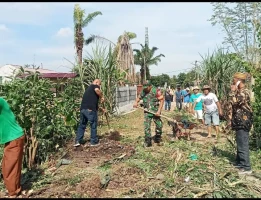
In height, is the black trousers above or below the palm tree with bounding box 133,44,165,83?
below

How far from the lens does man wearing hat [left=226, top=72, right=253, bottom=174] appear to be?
5.24 metres

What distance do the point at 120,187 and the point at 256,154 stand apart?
10.6 feet

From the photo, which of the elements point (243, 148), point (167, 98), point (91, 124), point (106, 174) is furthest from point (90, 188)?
point (167, 98)

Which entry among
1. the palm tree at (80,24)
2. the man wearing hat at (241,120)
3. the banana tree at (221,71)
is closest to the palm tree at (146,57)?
the palm tree at (80,24)

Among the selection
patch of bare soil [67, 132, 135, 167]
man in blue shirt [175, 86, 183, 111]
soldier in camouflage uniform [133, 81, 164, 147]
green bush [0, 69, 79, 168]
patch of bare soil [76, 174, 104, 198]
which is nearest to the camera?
patch of bare soil [76, 174, 104, 198]

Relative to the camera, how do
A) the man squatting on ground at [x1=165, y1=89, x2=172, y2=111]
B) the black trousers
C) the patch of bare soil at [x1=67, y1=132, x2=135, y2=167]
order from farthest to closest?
1. the man squatting on ground at [x1=165, y1=89, x2=172, y2=111]
2. the patch of bare soil at [x1=67, y1=132, x2=135, y2=167]
3. the black trousers

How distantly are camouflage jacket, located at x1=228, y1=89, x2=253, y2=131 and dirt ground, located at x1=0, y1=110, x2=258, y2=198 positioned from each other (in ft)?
5.02

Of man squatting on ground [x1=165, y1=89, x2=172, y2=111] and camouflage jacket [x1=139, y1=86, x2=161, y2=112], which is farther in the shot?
man squatting on ground [x1=165, y1=89, x2=172, y2=111]

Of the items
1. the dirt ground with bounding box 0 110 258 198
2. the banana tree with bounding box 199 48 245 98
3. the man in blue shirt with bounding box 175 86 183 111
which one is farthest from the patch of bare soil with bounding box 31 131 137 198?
the man in blue shirt with bounding box 175 86 183 111

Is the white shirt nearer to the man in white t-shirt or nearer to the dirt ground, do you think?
the man in white t-shirt

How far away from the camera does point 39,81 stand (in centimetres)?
583

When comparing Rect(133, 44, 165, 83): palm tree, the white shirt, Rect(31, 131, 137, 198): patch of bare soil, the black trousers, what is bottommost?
Rect(31, 131, 137, 198): patch of bare soil

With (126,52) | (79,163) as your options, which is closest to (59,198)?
(79,163)

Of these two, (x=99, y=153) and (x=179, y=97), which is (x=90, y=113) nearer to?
(x=99, y=153)
